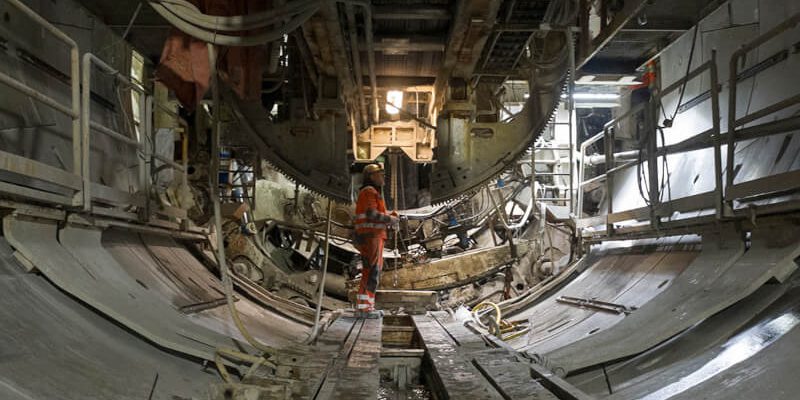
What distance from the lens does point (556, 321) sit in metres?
5.67

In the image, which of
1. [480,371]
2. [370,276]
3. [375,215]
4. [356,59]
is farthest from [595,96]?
[480,371]

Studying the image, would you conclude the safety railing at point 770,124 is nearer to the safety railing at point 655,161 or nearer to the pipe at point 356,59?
the safety railing at point 655,161

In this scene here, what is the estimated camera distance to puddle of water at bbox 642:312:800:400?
8.66 ft

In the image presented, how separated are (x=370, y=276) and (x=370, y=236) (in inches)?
17.9

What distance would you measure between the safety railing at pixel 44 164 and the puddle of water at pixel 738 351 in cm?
305

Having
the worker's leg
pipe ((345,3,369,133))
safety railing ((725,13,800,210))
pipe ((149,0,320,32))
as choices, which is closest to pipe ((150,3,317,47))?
pipe ((149,0,320,32))

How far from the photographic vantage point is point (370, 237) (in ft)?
21.9

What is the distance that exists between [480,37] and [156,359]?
11.6 feet

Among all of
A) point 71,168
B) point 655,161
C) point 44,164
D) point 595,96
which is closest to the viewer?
point 44,164

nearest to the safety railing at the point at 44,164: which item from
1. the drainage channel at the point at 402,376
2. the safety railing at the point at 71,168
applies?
the safety railing at the point at 71,168

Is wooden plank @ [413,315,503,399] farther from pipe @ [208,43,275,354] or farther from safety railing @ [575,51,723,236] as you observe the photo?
safety railing @ [575,51,723,236]

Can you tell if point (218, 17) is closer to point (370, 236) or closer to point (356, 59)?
point (356, 59)

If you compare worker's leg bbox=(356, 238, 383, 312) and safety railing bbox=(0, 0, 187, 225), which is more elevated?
safety railing bbox=(0, 0, 187, 225)

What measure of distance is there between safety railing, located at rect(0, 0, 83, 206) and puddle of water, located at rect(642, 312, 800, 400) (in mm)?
3054
